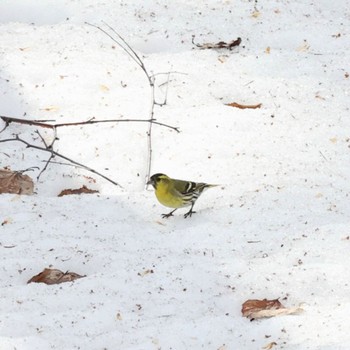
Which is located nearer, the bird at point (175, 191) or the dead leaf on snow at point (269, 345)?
the dead leaf on snow at point (269, 345)

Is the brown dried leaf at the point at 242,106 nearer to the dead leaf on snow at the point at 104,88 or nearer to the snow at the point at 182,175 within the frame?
the snow at the point at 182,175

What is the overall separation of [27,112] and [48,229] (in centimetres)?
185

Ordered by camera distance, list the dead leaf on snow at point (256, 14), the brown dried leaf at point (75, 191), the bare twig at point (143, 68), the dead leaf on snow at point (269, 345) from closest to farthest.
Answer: the dead leaf on snow at point (269, 345)
the brown dried leaf at point (75, 191)
the bare twig at point (143, 68)
the dead leaf on snow at point (256, 14)

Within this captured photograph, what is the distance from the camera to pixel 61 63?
7.72 m

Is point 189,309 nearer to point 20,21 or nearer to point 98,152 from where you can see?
point 98,152

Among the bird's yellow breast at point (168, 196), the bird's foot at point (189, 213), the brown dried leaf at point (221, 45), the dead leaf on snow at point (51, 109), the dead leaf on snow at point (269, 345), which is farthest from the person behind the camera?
the brown dried leaf at point (221, 45)

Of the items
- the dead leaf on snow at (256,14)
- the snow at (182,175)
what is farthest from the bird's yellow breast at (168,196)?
the dead leaf on snow at (256,14)

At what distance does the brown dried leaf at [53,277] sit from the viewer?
16.2ft

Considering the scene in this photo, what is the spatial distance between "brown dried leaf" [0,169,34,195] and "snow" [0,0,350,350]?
4.9 inches

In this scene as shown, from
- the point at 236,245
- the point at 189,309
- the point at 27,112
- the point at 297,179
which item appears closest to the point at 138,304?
the point at 189,309

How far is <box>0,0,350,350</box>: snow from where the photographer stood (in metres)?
4.47

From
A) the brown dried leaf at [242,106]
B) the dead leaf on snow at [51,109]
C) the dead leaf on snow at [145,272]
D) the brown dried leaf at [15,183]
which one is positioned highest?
the dead leaf on snow at [145,272]

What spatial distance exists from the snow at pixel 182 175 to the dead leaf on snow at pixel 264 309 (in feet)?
0.22

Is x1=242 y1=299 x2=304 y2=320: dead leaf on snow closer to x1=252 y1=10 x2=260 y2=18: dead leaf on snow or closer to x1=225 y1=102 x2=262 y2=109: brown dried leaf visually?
x1=225 y1=102 x2=262 y2=109: brown dried leaf
